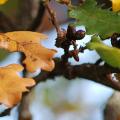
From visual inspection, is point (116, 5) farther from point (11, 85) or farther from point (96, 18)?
point (11, 85)

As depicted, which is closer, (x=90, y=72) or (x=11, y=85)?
(x=11, y=85)

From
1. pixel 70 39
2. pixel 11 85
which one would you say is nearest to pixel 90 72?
pixel 70 39

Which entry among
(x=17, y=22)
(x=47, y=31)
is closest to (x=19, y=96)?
(x=17, y=22)

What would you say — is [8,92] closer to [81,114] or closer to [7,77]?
[7,77]

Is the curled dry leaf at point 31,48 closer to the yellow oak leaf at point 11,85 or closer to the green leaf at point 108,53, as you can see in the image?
the yellow oak leaf at point 11,85

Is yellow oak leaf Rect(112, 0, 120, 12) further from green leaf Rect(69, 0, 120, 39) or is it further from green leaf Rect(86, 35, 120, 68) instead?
green leaf Rect(86, 35, 120, 68)

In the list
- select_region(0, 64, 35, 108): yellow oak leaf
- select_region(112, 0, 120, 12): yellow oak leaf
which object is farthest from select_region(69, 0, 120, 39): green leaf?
select_region(0, 64, 35, 108): yellow oak leaf

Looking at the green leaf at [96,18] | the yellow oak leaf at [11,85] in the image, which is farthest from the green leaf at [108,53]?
the yellow oak leaf at [11,85]
